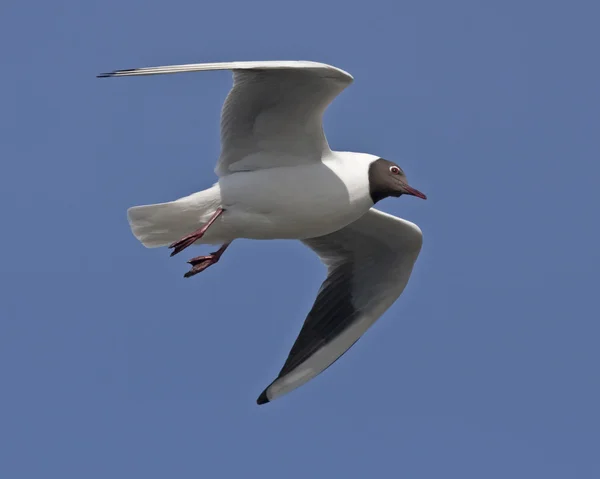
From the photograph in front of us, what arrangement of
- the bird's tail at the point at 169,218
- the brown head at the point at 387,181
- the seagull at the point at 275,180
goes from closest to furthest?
the seagull at the point at 275,180
the bird's tail at the point at 169,218
the brown head at the point at 387,181

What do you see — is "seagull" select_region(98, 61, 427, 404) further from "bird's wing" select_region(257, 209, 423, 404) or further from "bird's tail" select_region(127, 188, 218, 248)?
"bird's wing" select_region(257, 209, 423, 404)

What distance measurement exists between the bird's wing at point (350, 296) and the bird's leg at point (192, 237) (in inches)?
71.1

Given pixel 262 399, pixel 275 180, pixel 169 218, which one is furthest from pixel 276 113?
pixel 262 399

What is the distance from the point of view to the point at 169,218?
1106 centimetres

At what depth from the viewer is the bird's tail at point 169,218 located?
11.0 meters

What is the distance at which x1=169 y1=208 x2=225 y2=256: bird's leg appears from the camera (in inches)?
430

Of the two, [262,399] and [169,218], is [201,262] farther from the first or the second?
[262,399]

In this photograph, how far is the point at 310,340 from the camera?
12.6m

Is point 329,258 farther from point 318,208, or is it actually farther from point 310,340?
point 318,208

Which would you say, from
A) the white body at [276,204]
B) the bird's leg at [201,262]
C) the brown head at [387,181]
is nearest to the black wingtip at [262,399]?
the bird's leg at [201,262]

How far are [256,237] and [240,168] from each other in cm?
59

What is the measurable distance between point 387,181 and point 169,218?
182 centimetres

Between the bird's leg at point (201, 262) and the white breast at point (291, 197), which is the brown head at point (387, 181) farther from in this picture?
the bird's leg at point (201, 262)

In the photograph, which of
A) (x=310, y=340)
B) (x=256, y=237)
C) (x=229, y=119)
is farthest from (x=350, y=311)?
(x=229, y=119)
